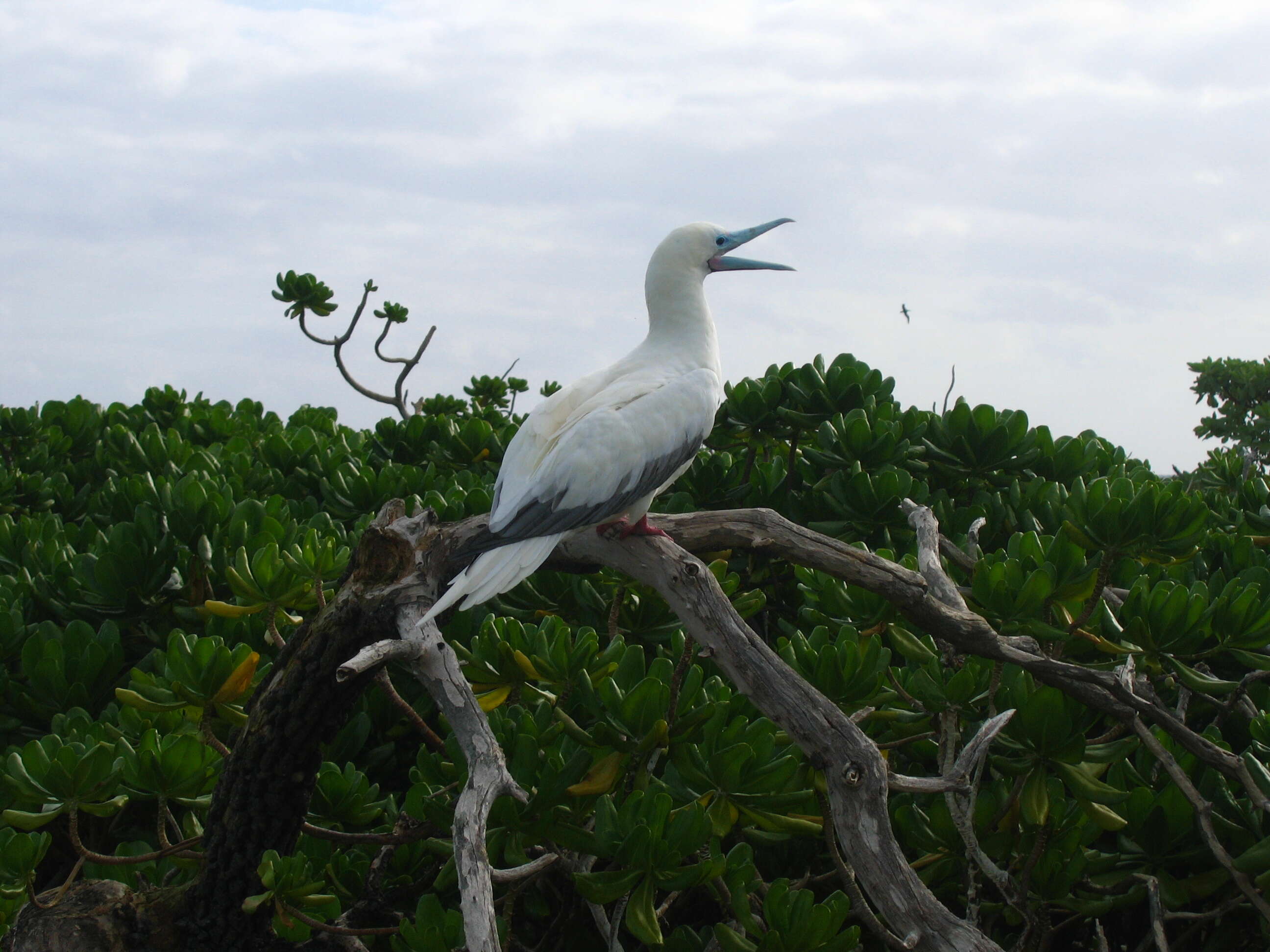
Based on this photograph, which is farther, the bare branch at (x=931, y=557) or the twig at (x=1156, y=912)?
the bare branch at (x=931, y=557)

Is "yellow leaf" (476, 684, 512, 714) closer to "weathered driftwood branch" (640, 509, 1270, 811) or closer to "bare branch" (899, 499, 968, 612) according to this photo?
"weathered driftwood branch" (640, 509, 1270, 811)

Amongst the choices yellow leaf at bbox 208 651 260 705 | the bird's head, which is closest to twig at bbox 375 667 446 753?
yellow leaf at bbox 208 651 260 705

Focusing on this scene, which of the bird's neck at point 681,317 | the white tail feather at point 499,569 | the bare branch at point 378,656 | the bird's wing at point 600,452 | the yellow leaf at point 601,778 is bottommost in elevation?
the yellow leaf at point 601,778

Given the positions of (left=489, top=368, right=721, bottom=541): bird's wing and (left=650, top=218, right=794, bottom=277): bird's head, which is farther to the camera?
(left=650, top=218, right=794, bottom=277): bird's head

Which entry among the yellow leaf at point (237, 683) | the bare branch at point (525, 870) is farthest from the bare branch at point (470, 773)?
the yellow leaf at point (237, 683)

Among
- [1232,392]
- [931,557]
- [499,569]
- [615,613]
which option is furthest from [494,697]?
[1232,392]

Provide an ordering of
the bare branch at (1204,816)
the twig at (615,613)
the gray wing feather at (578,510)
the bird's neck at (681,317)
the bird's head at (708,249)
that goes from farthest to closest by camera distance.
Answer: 1. the bird's head at (708,249)
2. the bird's neck at (681,317)
3. the twig at (615,613)
4. the gray wing feather at (578,510)
5. the bare branch at (1204,816)

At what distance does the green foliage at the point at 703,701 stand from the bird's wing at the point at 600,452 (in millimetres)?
299

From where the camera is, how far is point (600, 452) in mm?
3426

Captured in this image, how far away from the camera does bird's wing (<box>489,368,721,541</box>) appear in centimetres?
322

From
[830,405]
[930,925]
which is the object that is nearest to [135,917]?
[930,925]

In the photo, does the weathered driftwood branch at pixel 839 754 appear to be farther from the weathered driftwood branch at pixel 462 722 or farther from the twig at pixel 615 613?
the twig at pixel 615 613

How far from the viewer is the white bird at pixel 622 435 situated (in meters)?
3.07

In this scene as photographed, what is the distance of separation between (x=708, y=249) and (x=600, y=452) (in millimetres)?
1347
